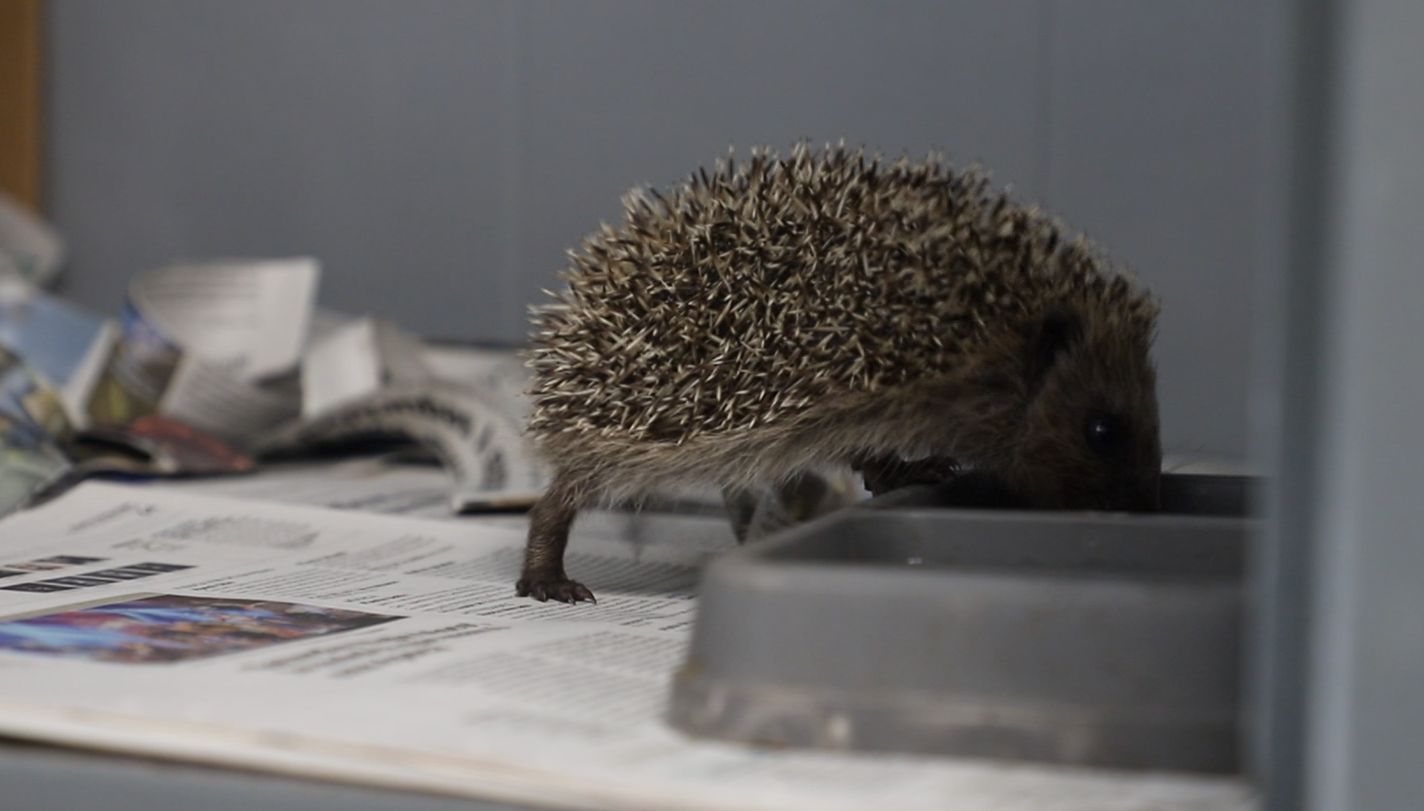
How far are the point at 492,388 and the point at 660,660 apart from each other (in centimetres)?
112

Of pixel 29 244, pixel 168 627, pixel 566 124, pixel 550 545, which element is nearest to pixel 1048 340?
pixel 550 545

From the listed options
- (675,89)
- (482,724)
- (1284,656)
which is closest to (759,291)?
(482,724)

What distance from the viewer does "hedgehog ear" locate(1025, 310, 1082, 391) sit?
1.08 m

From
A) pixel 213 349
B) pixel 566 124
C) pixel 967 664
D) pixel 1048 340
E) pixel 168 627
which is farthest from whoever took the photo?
pixel 566 124

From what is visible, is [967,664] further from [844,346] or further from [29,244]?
[29,244]

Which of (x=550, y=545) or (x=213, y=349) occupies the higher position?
(x=213, y=349)

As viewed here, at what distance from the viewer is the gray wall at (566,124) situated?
6.36 ft

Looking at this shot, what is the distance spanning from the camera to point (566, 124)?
7.27ft

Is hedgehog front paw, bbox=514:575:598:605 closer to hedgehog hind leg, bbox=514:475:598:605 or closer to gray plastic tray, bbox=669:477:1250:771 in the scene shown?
hedgehog hind leg, bbox=514:475:598:605

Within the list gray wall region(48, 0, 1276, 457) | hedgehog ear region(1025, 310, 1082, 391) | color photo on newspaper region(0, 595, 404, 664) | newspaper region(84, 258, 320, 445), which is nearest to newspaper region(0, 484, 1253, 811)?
color photo on newspaper region(0, 595, 404, 664)

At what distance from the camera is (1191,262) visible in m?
1.94

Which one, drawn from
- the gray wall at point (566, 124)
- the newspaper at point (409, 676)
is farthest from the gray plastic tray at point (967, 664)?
the gray wall at point (566, 124)

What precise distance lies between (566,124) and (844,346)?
1258 mm

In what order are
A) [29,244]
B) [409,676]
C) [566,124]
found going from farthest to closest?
[29,244], [566,124], [409,676]
